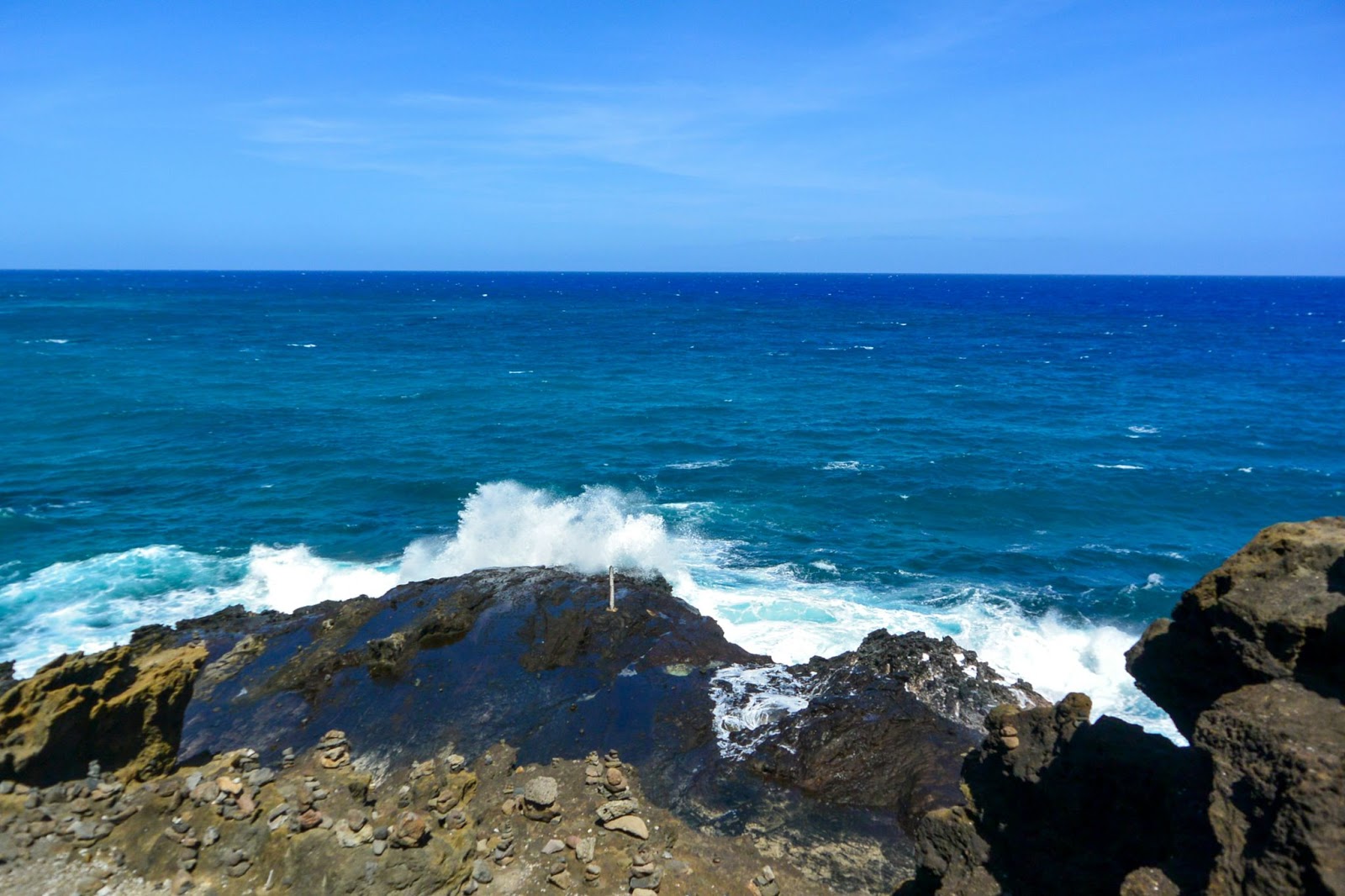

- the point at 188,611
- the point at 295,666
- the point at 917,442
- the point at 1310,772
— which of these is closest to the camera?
the point at 1310,772

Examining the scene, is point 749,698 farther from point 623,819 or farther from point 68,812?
point 68,812

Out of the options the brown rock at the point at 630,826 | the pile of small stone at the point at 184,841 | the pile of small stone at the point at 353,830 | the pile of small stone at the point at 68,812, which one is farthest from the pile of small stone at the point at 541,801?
the pile of small stone at the point at 68,812

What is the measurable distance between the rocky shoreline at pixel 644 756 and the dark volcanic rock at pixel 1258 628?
0.10 feet

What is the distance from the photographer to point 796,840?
48.2 ft

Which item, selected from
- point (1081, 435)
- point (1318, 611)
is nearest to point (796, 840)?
point (1318, 611)

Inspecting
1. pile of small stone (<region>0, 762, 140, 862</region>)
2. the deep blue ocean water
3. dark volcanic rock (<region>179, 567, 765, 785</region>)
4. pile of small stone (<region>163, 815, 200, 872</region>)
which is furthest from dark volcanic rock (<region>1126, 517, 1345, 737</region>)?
pile of small stone (<region>0, 762, 140, 862</region>)

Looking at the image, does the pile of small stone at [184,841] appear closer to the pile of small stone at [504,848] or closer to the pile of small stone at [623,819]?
the pile of small stone at [504,848]

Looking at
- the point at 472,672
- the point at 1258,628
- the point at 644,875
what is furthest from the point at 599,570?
the point at 1258,628

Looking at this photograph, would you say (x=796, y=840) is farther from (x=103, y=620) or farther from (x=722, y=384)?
(x=722, y=384)

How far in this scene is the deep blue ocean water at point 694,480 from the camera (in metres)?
28.0

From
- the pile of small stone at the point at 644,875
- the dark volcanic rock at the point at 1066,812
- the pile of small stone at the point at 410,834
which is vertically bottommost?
the pile of small stone at the point at 644,875

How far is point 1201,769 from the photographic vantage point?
323 inches

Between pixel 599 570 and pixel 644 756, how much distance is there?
12182mm

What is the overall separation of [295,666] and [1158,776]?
63.4 ft
